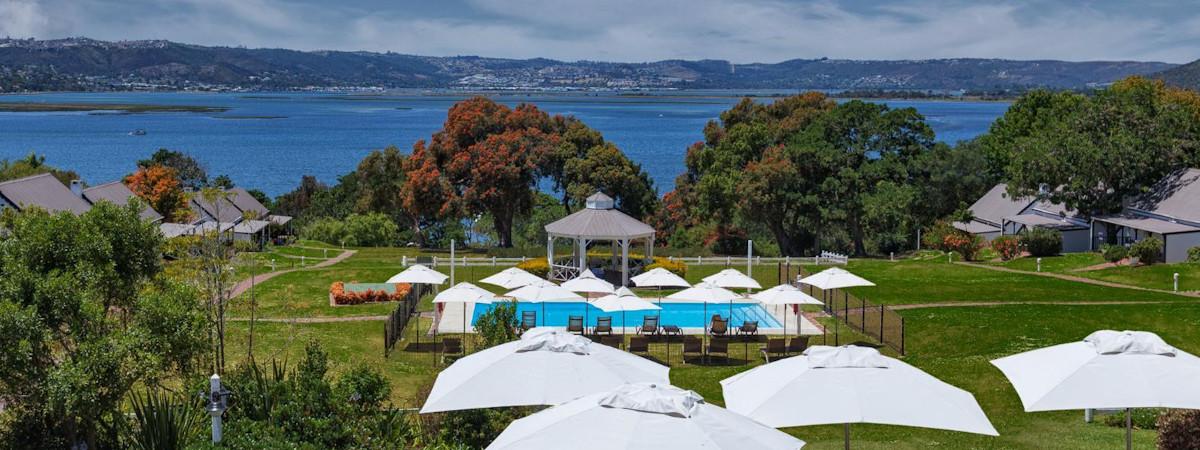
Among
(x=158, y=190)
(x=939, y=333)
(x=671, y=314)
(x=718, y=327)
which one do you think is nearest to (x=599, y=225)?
(x=671, y=314)

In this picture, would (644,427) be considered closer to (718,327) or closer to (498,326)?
(498,326)

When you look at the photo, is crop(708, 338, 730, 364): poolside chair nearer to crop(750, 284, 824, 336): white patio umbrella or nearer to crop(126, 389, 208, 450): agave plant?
crop(750, 284, 824, 336): white patio umbrella

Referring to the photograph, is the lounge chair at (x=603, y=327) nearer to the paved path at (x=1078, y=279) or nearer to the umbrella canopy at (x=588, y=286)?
the umbrella canopy at (x=588, y=286)

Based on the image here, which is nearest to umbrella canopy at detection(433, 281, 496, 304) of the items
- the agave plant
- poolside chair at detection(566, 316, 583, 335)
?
poolside chair at detection(566, 316, 583, 335)

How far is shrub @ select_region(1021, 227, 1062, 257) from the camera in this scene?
4425 centimetres

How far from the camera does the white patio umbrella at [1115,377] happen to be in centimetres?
1129

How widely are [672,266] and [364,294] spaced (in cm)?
1127

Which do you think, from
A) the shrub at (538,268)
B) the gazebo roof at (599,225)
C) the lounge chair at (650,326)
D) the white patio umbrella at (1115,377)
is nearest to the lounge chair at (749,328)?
the lounge chair at (650,326)

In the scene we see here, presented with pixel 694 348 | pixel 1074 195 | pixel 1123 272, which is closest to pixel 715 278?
pixel 694 348

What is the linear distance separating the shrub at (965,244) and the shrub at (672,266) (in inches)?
480

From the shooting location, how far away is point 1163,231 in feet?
135

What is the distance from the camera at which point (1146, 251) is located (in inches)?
1503

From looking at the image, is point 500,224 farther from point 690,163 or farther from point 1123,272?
point 1123,272

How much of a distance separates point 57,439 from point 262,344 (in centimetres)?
1088
